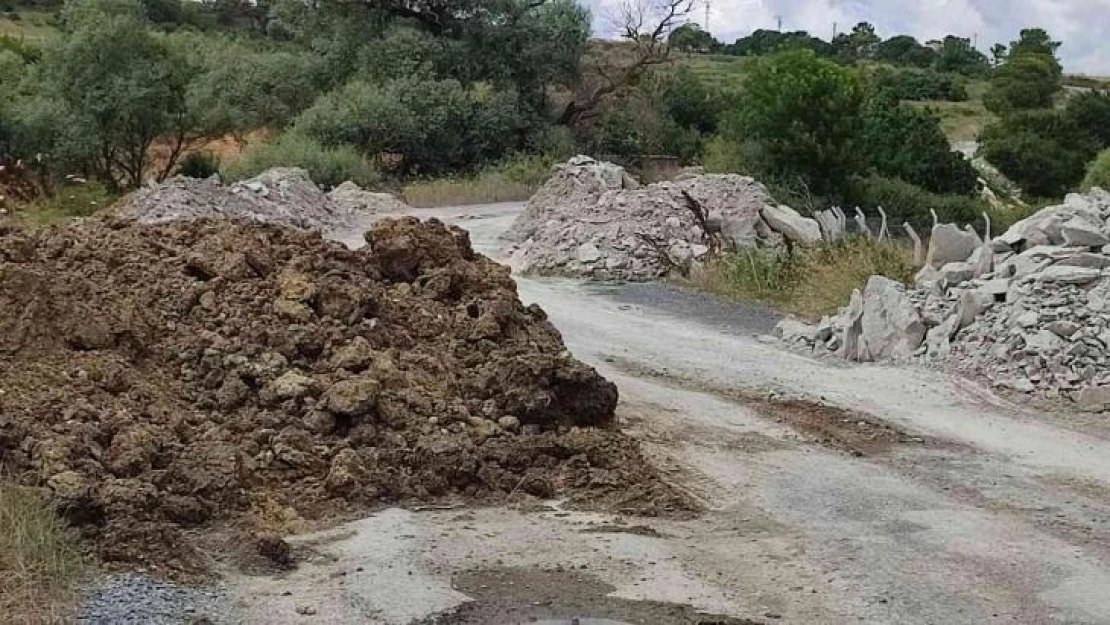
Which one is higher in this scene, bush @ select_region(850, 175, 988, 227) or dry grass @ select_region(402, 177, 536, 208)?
bush @ select_region(850, 175, 988, 227)

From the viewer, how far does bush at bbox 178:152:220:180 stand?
31.1 meters

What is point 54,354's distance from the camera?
26.7 ft

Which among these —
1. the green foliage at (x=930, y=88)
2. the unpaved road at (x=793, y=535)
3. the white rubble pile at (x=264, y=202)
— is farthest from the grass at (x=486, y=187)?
the green foliage at (x=930, y=88)

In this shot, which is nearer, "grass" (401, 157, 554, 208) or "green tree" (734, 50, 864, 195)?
"grass" (401, 157, 554, 208)

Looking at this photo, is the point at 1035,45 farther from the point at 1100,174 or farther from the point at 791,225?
the point at 791,225

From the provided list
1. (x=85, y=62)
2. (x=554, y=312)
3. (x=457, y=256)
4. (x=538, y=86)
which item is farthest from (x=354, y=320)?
(x=538, y=86)

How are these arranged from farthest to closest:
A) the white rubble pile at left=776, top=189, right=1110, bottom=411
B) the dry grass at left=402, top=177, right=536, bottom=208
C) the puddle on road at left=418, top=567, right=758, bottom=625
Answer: the dry grass at left=402, top=177, right=536, bottom=208, the white rubble pile at left=776, top=189, right=1110, bottom=411, the puddle on road at left=418, top=567, right=758, bottom=625

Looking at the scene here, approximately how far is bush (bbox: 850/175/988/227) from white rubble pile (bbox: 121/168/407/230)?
36.6ft

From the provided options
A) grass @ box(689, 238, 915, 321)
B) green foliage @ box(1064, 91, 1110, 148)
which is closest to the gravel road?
grass @ box(689, 238, 915, 321)

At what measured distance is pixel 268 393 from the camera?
27.2ft

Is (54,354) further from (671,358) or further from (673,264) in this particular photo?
(673,264)

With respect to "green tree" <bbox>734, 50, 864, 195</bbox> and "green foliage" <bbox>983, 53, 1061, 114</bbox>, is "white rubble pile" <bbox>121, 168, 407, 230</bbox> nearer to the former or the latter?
"green tree" <bbox>734, 50, 864, 195</bbox>

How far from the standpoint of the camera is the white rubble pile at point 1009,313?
427 inches

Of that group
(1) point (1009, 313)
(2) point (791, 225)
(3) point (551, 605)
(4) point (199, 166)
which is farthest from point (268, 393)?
(4) point (199, 166)
